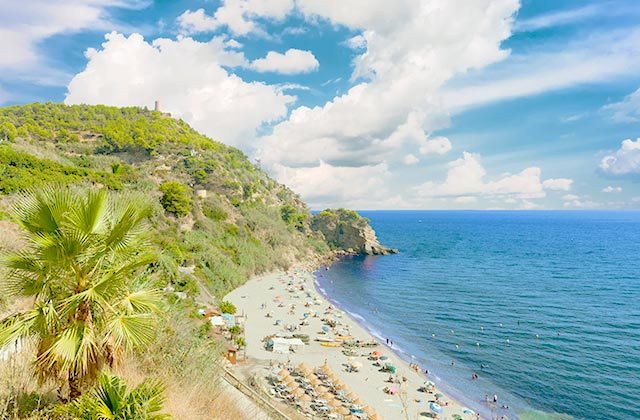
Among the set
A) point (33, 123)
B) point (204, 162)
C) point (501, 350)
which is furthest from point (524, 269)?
point (33, 123)

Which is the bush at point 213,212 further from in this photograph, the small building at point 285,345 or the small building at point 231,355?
the small building at point 231,355

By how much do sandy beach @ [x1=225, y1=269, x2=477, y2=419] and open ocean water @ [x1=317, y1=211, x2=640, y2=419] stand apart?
82.5 inches

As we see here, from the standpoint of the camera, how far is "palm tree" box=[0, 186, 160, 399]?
16.6 feet

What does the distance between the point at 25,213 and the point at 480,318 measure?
126 feet

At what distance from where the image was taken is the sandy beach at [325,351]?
837 inches

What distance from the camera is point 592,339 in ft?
101

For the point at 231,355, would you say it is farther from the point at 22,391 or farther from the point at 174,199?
the point at 174,199

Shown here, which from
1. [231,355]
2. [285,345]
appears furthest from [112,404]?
[285,345]

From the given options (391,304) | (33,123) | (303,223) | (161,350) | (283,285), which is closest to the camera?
(161,350)

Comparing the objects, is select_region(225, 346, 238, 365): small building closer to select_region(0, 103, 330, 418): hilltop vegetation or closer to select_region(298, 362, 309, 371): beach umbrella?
select_region(0, 103, 330, 418): hilltop vegetation

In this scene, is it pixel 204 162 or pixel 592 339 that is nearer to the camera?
pixel 592 339

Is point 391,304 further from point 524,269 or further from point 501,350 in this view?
point 524,269

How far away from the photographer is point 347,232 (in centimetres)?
7994

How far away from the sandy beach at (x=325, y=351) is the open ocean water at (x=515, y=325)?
2.10 m
